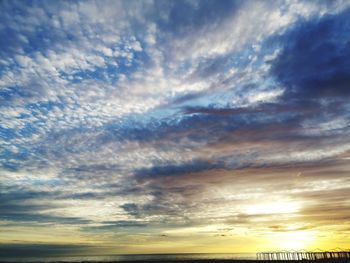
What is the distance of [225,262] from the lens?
7106 centimetres

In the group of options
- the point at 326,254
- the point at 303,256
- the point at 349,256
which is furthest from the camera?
the point at 303,256

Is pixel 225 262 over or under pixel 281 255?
under

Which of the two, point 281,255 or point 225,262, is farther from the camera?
point 281,255

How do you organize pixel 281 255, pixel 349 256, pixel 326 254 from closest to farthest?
pixel 349 256, pixel 326 254, pixel 281 255

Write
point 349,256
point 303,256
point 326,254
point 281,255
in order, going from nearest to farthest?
point 349,256, point 326,254, point 303,256, point 281,255

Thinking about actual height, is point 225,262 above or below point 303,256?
below

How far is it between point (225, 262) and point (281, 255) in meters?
32.0

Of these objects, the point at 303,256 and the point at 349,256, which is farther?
the point at 303,256

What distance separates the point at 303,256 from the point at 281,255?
29.0 ft

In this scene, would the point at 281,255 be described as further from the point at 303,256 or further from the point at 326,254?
the point at 326,254

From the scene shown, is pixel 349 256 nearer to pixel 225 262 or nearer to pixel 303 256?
pixel 303 256

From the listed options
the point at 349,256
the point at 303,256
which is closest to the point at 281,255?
the point at 303,256

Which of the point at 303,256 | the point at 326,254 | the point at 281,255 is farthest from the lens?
the point at 281,255

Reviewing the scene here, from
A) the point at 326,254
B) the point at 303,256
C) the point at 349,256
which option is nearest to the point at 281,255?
the point at 303,256
